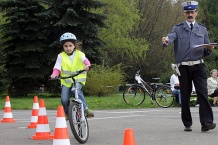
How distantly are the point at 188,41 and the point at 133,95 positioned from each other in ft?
38.0

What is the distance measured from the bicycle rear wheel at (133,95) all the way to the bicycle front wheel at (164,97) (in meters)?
0.64

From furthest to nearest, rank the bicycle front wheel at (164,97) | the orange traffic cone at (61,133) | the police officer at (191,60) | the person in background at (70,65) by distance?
the bicycle front wheel at (164,97), the police officer at (191,60), the person in background at (70,65), the orange traffic cone at (61,133)

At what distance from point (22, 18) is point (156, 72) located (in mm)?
28314

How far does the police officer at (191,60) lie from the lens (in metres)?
9.66

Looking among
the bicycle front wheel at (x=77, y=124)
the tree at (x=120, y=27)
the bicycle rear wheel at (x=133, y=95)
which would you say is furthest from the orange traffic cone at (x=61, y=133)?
the tree at (x=120, y=27)

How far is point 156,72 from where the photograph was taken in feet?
193

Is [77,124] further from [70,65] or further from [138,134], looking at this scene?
[138,134]

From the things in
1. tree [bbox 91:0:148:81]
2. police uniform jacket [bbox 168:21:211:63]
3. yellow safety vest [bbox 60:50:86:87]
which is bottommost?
yellow safety vest [bbox 60:50:86:87]

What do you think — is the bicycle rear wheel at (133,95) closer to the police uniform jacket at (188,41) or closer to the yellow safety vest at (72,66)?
the police uniform jacket at (188,41)

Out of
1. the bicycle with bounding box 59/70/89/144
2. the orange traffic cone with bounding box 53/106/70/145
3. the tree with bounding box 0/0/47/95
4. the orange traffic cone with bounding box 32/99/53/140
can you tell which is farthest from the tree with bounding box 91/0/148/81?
the orange traffic cone with bounding box 53/106/70/145

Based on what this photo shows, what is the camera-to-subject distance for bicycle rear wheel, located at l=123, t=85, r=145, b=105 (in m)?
20.8

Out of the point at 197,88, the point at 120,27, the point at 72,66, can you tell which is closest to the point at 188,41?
the point at 197,88

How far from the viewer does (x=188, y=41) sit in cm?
973

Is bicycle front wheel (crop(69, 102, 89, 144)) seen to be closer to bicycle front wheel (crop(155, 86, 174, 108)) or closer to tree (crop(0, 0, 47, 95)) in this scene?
bicycle front wheel (crop(155, 86, 174, 108))
